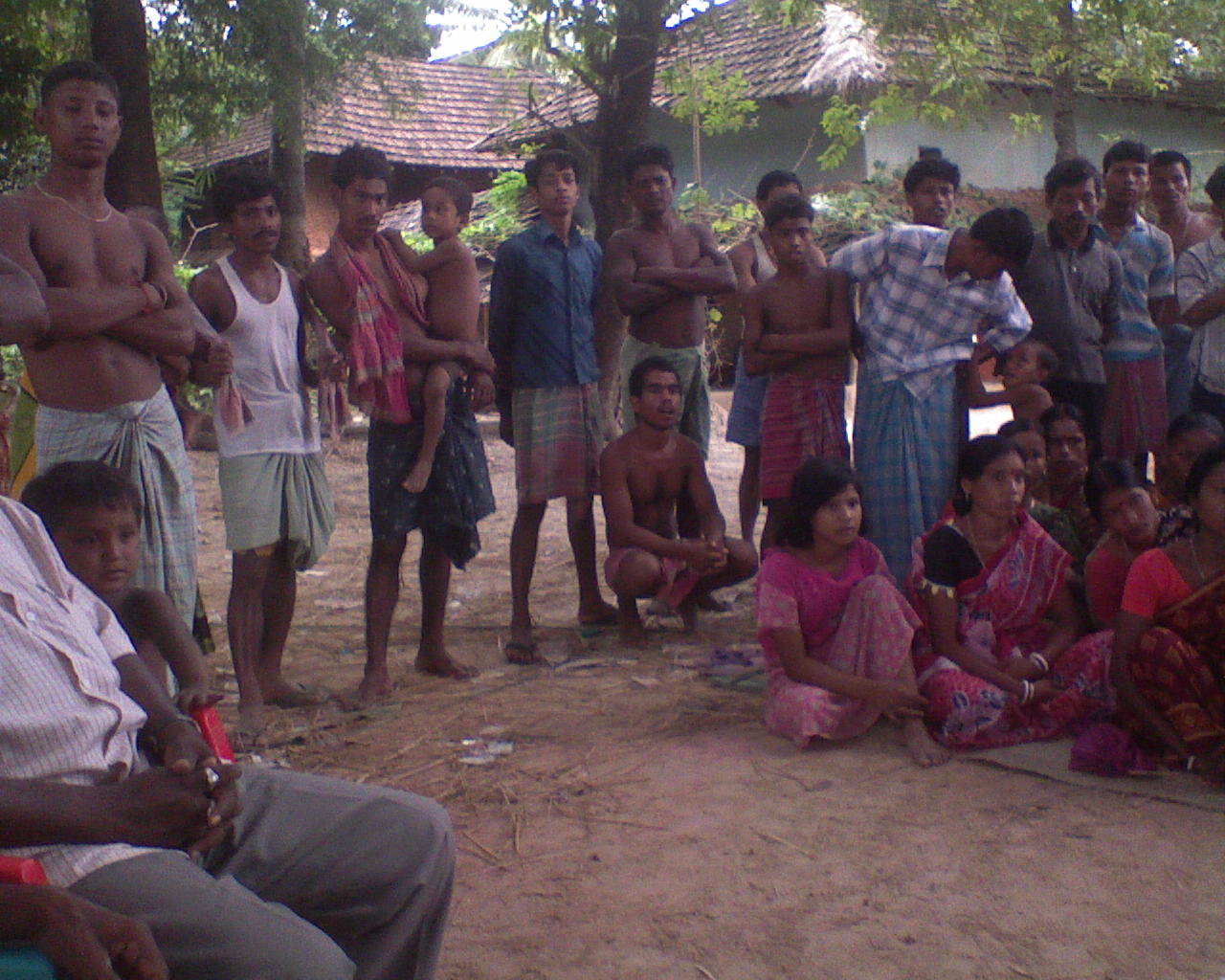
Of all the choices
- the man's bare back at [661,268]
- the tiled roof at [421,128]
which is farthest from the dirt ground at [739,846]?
the tiled roof at [421,128]

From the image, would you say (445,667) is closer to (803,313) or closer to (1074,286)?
(803,313)

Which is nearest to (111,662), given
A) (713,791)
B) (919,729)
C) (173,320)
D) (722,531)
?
(173,320)

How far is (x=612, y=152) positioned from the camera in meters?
7.14

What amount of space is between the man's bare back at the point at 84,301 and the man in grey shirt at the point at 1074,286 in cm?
324

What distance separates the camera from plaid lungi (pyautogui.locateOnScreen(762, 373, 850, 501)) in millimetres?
5117

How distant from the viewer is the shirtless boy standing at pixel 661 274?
17.9ft

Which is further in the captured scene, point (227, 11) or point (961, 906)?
point (227, 11)

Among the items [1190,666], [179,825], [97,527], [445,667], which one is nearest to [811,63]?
[445,667]

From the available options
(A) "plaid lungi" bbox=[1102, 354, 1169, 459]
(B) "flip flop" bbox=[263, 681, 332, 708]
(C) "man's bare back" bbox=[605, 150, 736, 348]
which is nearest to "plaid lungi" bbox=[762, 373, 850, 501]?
(C) "man's bare back" bbox=[605, 150, 736, 348]

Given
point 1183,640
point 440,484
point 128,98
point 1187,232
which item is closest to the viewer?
point 1183,640

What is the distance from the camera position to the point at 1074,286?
4918mm

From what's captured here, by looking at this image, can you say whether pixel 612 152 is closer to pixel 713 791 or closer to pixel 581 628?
pixel 581 628

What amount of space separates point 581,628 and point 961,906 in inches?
119

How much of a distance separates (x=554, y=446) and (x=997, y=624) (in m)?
2.08
